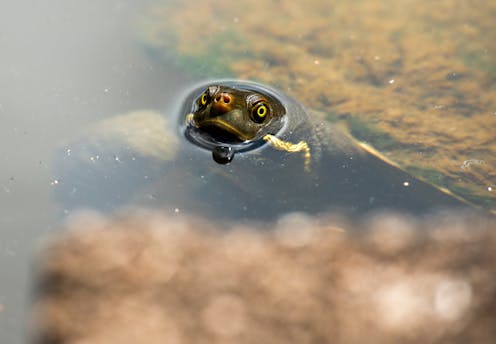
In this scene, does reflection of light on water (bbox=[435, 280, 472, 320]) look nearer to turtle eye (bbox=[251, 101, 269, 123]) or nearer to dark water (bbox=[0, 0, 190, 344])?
turtle eye (bbox=[251, 101, 269, 123])

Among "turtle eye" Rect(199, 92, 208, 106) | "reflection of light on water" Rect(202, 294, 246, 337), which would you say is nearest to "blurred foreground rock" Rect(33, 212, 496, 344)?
"reflection of light on water" Rect(202, 294, 246, 337)

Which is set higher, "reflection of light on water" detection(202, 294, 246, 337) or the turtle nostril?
the turtle nostril

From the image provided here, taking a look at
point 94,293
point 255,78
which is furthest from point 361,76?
point 94,293

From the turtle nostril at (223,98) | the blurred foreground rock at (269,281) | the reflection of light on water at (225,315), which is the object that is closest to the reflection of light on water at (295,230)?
the blurred foreground rock at (269,281)

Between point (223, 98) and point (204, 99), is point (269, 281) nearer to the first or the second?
point (223, 98)

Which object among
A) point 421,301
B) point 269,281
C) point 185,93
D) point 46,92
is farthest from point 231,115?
point 421,301

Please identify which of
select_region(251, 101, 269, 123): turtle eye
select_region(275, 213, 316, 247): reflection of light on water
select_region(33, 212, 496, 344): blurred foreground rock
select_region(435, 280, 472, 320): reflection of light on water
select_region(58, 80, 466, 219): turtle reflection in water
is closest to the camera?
select_region(33, 212, 496, 344): blurred foreground rock

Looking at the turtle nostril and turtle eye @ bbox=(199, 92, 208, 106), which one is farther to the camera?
turtle eye @ bbox=(199, 92, 208, 106)

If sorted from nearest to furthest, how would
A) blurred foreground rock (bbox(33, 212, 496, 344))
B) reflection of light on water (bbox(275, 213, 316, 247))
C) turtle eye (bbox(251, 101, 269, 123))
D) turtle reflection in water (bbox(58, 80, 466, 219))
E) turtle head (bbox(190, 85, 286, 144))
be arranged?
blurred foreground rock (bbox(33, 212, 496, 344)) < reflection of light on water (bbox(275, 213, 316, 247)) < turtle reflection in water (bbox(58, 80, 466, 219)) < turtle head (bbox(190, 85, 286, 144)) < turtle eye (bbox(251, 101, 269, 123))

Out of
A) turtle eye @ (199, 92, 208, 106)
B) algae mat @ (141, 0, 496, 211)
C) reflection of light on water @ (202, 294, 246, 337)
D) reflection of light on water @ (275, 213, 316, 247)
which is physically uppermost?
algae mat @ (141, 0, 496, 211)

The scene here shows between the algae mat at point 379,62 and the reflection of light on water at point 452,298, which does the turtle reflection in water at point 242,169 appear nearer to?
the algae mat at point 379,62
